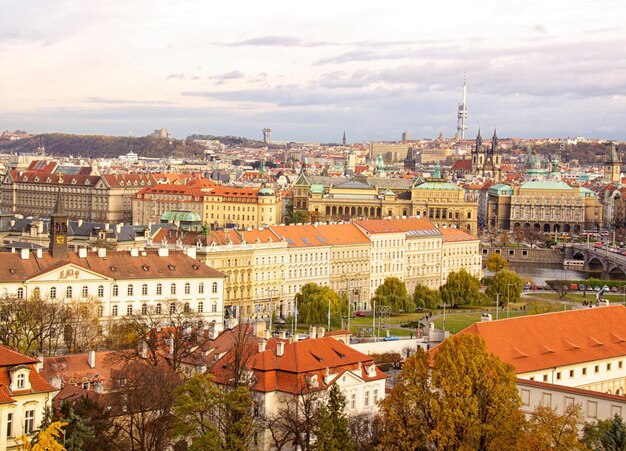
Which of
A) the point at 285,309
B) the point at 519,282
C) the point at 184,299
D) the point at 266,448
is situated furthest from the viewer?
the point at 519,282

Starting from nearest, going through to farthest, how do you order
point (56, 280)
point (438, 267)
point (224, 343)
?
1. point (224, 343)
2. point (56, 280)
3. point (438, 267)

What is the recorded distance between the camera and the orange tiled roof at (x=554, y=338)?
5344 centimetres

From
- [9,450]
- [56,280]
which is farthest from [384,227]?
[9,450]

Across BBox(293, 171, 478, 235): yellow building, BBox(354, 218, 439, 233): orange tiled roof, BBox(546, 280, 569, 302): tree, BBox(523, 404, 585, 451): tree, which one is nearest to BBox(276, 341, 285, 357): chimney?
BBox(523, 404, 585, 451): tree

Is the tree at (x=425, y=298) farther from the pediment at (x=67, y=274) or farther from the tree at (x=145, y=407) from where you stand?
the tree at (x=145, y=407)

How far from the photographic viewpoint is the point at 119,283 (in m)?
73.4

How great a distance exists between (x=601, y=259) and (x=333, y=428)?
116097mm

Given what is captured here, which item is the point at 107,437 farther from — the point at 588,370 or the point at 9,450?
the point at 588,370

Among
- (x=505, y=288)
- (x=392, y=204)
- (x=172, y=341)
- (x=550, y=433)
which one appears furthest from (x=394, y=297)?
(x=392, y=204)

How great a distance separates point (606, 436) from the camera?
1619 inches

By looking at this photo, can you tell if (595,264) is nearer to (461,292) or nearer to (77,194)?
(461,292)

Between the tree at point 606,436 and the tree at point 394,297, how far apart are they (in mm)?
53055

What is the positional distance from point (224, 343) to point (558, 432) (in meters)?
17.5

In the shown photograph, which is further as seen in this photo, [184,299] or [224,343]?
[184,299]
